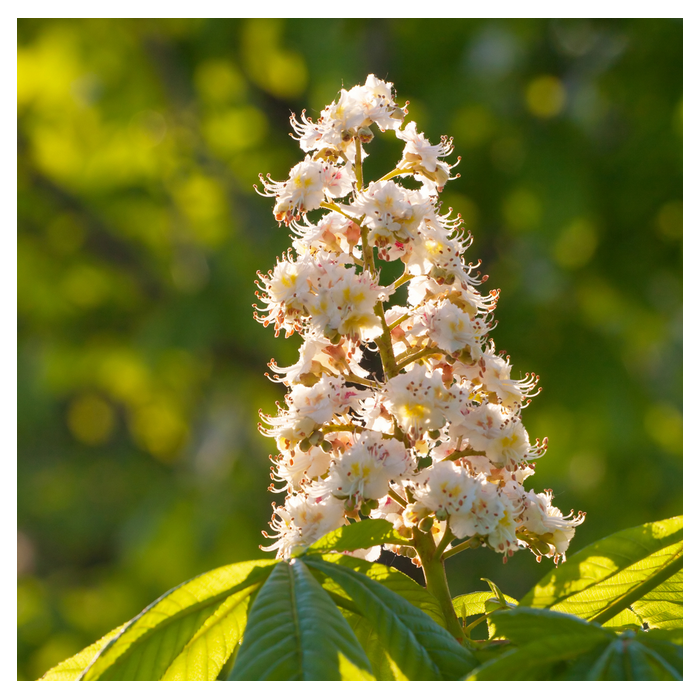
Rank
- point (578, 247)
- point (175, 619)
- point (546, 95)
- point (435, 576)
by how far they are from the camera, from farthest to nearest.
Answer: point (546, 95)
point (578, 247)
point (435, 576)
point (175, 619)

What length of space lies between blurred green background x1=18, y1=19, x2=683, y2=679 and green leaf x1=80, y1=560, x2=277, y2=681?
14.3ft

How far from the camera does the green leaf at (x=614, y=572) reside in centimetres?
107

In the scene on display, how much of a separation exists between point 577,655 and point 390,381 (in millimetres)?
477

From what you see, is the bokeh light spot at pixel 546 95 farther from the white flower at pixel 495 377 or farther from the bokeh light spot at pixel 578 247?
the white flower at pixel 495 377

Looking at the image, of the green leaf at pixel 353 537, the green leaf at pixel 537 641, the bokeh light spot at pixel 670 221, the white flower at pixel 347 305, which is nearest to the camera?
the green leaf at pixel 537 641

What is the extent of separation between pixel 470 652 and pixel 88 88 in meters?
6.70

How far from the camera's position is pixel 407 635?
93 centimetres

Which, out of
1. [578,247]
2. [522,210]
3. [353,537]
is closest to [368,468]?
[353,537]

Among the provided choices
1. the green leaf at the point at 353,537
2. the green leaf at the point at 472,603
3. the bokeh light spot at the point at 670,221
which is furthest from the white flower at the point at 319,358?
the bokeh light spot at the point at 670,221

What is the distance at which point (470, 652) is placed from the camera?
98 cm

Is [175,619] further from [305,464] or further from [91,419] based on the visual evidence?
[91,419]

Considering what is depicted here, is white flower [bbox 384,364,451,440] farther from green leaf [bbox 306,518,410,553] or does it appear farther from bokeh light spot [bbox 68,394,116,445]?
bokeh light spot [bbox 68,394,116,445]

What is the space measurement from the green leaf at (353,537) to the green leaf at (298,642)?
11cm
